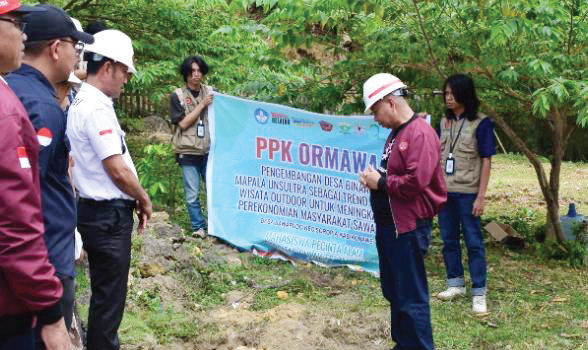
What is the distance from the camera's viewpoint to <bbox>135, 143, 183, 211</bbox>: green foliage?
814 centimetres

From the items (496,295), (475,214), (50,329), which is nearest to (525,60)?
(475,214)

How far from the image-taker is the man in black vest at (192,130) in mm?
7520

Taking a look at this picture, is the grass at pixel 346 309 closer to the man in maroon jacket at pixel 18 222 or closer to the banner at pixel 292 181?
the banner at pixel 292 181

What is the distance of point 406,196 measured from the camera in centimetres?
439

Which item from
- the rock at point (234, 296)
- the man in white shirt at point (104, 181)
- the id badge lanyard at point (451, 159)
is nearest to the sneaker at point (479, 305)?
the id badge lanyard at point (451, 159)

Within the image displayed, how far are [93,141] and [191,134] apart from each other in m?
3.89

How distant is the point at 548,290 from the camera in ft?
20.8

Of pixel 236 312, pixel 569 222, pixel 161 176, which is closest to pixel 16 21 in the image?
pixel 236 312

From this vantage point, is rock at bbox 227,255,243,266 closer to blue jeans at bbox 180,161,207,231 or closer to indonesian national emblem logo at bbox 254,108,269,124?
blue jeans at bbox 180,161,207,231

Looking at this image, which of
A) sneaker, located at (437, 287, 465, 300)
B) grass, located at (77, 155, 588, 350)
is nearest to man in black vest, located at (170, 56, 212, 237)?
grass, located at (77, 155, 588, 350)

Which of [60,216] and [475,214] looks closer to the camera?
[60,216]

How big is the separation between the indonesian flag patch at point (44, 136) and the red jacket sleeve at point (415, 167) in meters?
2.24

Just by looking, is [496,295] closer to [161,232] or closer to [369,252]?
[369,252]

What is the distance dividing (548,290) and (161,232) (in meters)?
3.72
